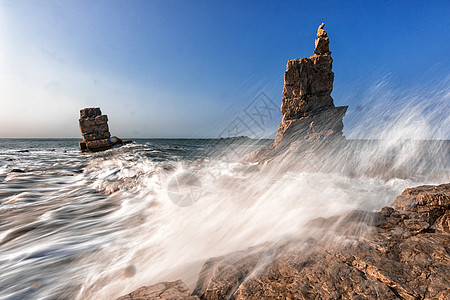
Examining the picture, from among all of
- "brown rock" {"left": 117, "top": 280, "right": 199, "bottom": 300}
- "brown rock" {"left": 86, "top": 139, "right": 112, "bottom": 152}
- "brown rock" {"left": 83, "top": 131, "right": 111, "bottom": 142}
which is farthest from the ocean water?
"brown rock" {"left": 83, "top": 131, "right": 111, "bottom": 142}

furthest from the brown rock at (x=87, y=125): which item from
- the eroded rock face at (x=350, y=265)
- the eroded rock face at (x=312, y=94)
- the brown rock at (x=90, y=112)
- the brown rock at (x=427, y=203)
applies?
the brown rock at (x=427, y=203)

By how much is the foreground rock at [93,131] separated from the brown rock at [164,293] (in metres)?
28.7

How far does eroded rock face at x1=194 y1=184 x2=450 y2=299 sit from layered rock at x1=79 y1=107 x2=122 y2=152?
29050 mm

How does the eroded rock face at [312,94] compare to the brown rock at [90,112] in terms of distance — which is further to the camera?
the brown rock at [90,112]

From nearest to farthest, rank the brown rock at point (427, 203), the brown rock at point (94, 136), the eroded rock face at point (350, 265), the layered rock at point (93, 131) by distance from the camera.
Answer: the eroded rock face at point (350, 265), the brown rock at point (427, 203), the layered rock at point (93, 131), the brown rock at point (94, 136)

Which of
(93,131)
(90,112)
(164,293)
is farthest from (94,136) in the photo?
(164,293)

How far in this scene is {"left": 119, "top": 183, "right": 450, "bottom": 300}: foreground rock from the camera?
1.39 meters

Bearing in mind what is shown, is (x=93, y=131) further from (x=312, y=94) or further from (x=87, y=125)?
(x=312, y=94)

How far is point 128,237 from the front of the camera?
356 cm

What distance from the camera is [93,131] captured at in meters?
25.4

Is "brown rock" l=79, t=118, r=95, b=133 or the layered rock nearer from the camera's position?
the layered rock

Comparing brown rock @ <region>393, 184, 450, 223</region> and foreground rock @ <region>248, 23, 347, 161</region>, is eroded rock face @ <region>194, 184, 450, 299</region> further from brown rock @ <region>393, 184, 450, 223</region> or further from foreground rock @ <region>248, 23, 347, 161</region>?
foreground rock @ <region>248, 23, 347, 161</region>

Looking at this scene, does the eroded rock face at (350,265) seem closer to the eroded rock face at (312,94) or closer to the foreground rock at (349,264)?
the foreground rock at (349,264)

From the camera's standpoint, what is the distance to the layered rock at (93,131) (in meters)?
24.6
